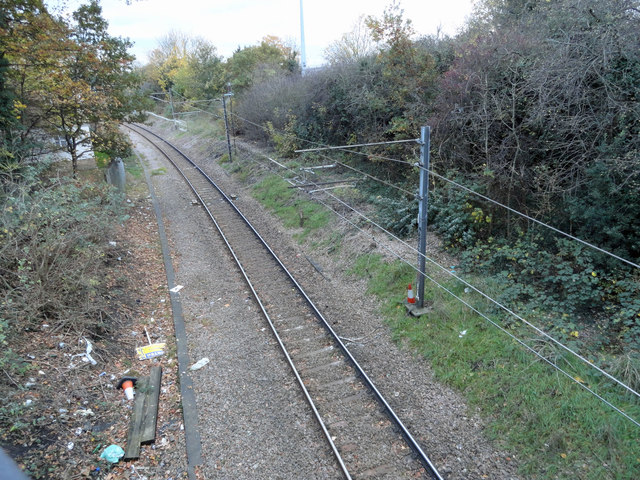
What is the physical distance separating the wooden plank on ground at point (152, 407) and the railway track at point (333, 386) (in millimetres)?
2605

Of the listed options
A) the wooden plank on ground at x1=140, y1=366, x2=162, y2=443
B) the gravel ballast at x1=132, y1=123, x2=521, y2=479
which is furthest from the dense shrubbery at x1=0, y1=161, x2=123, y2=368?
the gravel ballast at x1=132, y1=123, x2=521, y2=479

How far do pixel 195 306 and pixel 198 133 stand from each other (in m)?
30.7

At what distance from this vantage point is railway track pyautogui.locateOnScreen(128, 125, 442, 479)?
6.40 meters

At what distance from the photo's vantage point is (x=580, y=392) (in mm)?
6746

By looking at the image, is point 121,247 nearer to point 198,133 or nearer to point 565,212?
point 565,212

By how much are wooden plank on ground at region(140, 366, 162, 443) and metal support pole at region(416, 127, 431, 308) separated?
5979 millimetres

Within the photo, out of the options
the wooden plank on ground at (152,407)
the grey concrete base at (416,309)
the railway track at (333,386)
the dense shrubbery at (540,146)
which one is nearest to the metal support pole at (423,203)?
the grey concrete base at (416,309)

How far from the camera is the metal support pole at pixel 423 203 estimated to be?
26.2 ft

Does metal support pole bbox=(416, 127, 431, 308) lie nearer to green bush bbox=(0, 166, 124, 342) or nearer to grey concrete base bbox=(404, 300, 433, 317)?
grey concrete base bbox=(404, 300, 433, 317)

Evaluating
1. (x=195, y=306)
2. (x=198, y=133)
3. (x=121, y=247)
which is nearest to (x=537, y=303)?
(x=195, y=306)

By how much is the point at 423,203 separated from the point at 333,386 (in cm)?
422

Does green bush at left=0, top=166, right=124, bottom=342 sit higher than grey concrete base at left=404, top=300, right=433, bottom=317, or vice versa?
green bush at left=0, top=166, right=124, bottom=342

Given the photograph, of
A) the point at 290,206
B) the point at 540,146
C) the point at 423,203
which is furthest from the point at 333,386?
the point at 290,206

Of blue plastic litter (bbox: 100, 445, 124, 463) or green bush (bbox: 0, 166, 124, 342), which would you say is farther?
green bush (bbox: 0, 166, 124, 342)
